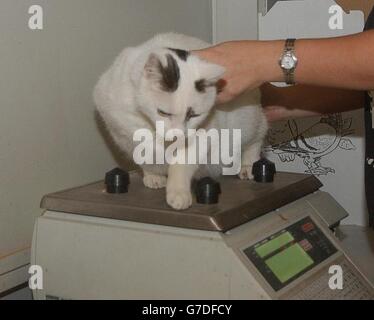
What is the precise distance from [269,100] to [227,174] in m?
0.24

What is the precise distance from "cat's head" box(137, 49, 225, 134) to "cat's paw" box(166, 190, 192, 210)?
0.49 feet

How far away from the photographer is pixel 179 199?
3.27ft

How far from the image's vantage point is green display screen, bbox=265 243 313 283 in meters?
0.93

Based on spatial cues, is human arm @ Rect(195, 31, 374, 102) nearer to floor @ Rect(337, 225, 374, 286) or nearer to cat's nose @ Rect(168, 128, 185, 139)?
cat's nose @ Rect(168, 128, 185, 139)

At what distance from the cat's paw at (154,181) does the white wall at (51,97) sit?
0.55ft

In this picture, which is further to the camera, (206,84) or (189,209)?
(206,84)

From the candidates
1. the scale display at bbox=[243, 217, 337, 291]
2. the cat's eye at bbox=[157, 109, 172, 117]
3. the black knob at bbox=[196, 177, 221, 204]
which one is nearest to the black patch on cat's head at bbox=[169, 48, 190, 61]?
the cat's eye at bbox=[157, 109, 172, 117]

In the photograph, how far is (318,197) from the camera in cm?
124

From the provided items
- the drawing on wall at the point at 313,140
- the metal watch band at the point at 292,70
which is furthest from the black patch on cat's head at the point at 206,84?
the drawing on wall at the point at 313,140

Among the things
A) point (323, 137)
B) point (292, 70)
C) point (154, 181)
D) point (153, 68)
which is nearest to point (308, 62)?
point (292, 70)

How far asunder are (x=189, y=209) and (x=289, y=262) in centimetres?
20

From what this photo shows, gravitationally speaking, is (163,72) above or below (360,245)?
above

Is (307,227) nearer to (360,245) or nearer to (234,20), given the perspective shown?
(360,245)
